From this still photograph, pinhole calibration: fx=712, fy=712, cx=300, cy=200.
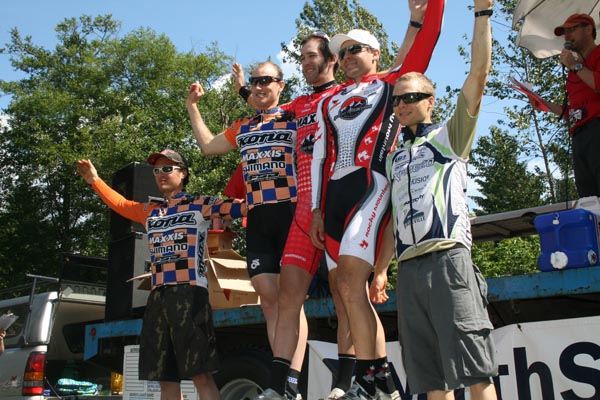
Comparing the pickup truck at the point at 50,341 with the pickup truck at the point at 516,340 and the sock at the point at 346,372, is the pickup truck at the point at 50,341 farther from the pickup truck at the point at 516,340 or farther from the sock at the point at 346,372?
the sock at the point at 346,372

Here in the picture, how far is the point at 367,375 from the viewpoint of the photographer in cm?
354

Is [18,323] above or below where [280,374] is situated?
above

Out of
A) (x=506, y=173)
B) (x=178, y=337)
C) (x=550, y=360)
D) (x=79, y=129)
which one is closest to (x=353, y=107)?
(x=550, y=360)

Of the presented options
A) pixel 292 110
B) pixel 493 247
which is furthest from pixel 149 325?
pixel 493 247

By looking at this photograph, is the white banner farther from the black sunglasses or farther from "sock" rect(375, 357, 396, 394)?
the black sunglasses

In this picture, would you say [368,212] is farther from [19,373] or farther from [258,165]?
[19,373]

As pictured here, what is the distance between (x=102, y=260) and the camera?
8859 millimetres

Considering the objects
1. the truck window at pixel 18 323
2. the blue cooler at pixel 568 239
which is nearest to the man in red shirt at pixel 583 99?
the blue cooler at pixel 568 239

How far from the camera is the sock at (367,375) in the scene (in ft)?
11.6

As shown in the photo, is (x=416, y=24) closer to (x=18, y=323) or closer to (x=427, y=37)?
(x=427, y=37)

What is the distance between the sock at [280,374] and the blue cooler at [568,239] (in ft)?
4.81

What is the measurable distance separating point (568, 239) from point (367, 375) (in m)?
1.28

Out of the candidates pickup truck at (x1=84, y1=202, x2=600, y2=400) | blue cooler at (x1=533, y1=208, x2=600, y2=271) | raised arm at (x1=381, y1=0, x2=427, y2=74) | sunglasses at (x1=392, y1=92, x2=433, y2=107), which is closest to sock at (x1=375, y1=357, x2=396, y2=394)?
pickup truck at (x1=84, y1=202, x2=600, y2=400)

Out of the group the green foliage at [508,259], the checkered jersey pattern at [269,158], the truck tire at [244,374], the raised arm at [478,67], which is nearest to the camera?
the raised arm at [478,67]
